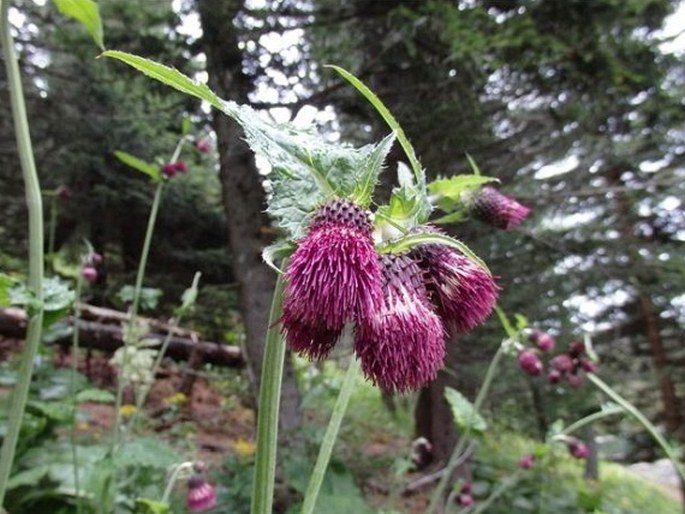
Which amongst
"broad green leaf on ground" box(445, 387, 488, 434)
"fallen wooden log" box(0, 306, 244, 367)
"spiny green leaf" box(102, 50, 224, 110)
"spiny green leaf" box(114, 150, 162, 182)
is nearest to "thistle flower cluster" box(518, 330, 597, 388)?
"broad green leaf on ground" box(445, 387, 488, 434)

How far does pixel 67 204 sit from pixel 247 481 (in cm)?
407

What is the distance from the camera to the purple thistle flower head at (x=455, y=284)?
0.92 m

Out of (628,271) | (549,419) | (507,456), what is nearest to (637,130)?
(628,271)

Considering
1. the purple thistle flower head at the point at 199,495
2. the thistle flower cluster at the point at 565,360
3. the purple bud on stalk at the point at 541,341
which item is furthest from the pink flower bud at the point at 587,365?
the purple thistle flower head at the point at 199,495

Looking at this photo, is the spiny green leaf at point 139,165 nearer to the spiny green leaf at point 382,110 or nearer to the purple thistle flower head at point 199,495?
the purple thistle flower head at point 199,495

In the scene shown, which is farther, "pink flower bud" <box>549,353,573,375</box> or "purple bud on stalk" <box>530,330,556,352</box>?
"pink flower bud" <box>549,353,573,375</box>

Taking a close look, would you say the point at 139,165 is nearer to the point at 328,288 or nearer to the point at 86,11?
the point at 86,11

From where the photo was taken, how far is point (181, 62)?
5.11 meters

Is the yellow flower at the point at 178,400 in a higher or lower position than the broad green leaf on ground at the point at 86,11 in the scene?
higher

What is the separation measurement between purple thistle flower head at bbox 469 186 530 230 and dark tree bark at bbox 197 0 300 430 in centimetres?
306

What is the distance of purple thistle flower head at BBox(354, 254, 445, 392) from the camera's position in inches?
30.1

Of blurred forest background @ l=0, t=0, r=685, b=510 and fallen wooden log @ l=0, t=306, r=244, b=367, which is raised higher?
blurred forest background @ l=0, t=0, r=685, b=510

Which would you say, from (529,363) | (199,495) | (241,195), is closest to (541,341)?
(529,363)

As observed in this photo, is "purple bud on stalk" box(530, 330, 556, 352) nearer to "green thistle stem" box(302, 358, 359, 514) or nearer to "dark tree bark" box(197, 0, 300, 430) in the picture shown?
"green thistle stem" box(302, 358, 359, 514)
